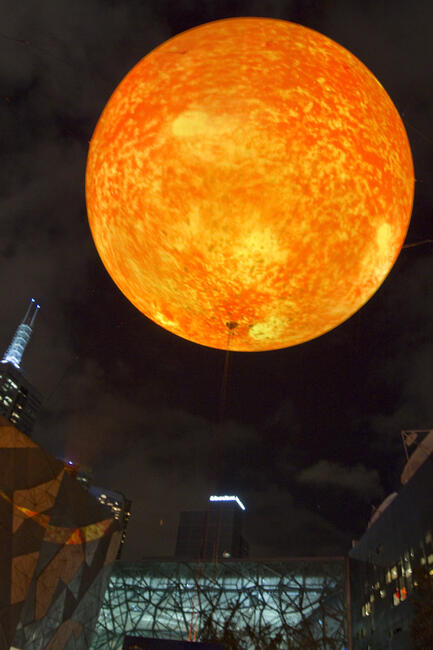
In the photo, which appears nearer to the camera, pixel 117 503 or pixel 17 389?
pixel 17 389

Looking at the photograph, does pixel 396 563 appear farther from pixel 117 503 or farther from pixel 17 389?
pixel 117 503

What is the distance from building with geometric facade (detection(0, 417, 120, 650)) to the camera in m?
18.6

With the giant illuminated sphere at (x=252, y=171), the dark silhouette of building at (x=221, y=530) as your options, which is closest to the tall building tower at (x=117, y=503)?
the dark silhouette of building at (x=221, y=530)

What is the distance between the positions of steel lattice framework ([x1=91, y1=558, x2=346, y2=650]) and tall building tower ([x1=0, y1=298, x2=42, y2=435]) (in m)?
97.7

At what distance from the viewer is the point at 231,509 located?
14562cm

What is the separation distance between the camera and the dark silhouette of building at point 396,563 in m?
27.6

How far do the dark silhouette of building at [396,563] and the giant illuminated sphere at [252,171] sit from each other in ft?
91.4

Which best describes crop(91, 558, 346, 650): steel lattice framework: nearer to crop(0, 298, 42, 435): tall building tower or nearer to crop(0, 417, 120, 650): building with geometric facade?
crop(0, 417, 120, 650): building with geometric facade

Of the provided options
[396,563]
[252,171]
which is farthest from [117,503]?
[252,171]

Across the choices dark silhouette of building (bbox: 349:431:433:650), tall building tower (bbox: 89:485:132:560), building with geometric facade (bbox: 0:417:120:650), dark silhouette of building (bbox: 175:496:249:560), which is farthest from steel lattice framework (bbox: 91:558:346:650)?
tall building tower (bbox: 89:485:132:560)

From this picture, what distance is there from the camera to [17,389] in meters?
142

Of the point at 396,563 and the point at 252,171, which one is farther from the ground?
the point at 396,563

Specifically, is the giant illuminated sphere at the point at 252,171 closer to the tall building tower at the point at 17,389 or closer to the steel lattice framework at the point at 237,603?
the steel lattice framework at the point at 237,603

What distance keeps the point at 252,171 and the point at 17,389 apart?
505 ft
